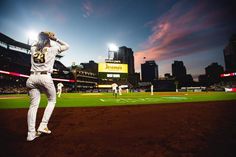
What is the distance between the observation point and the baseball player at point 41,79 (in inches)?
Answer: 136

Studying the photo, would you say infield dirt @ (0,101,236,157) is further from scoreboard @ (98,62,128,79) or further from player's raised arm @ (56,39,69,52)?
scoreboard @ (98,62,128,79)

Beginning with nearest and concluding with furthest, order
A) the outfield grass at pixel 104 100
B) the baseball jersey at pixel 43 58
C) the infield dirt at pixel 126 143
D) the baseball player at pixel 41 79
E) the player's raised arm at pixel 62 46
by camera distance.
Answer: the infield dirt at pixel 126 143, the baseball player at pixel 41 79, the baseball jersey at pixel 43 58, the player's raised arm at pixel 62 46, the outfield grass at pixel 104 100

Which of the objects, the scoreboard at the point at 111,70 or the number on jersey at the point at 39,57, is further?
the scoreboard at the point at 111,70

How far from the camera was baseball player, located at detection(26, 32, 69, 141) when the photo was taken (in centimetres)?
346

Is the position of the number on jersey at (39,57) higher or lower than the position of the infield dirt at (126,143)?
higher

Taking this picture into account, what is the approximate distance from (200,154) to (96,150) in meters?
1.71

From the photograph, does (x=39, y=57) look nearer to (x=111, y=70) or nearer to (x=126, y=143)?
(x=126, y=143)

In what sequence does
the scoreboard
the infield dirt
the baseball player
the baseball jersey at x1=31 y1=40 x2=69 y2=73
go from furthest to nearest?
the scoreboard, the baseball jersey at x1=31 y1=40 x2=69 y2=73, the baseball player, the infield dirt

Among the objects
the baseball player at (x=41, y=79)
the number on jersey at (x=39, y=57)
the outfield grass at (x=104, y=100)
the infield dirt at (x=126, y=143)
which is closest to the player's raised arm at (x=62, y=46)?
the baseball player at (x=41, y=79)

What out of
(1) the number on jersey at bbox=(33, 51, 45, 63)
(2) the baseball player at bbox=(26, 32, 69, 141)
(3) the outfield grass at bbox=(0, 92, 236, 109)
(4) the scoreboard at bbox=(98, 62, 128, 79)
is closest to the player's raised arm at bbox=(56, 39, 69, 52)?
(2) the baseball player at bbox=(26, 32, 69, 141)

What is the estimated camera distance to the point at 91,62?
477 ft

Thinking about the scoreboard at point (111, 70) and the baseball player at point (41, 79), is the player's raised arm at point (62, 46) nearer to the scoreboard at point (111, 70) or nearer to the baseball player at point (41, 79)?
the baseball player at point (41, 79)

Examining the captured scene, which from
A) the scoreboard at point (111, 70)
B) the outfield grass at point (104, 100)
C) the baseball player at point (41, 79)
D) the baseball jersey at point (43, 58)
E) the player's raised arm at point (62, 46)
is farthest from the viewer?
the scoreboard at point (111, 70)

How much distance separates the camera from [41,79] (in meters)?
3.46
